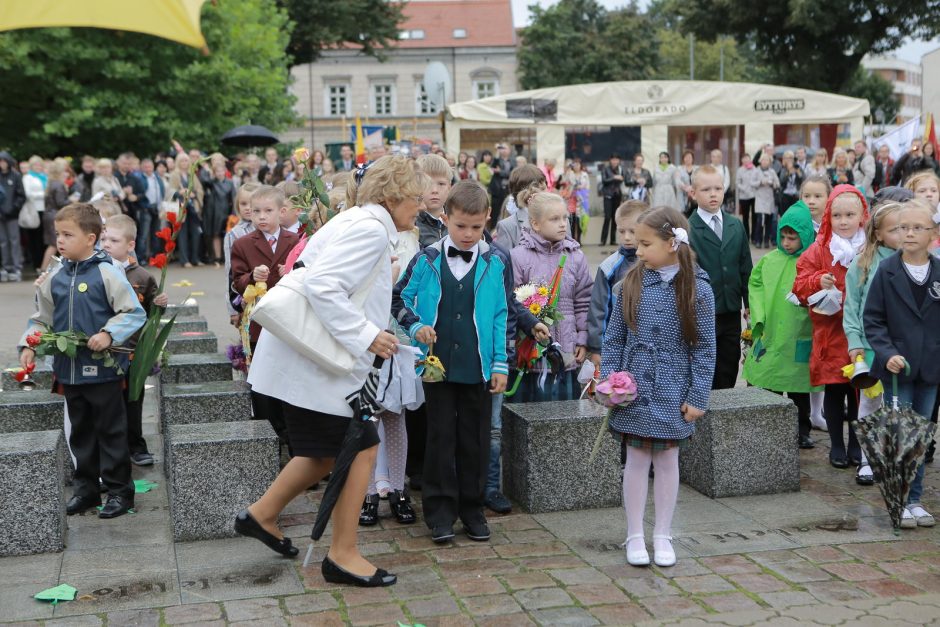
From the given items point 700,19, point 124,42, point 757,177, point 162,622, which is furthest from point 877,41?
point 162,622

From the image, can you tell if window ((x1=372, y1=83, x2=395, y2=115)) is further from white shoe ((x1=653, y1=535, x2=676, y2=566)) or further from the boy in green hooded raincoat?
white shoe ((x1=653, y1=535, x2=676, y2=566))

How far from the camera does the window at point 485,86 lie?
8156 centimetres

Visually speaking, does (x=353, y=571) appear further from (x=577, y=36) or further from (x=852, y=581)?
(x=577, y=36)

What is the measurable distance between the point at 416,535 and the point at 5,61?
1911 cm

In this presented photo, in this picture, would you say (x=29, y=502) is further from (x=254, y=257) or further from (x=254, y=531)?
(x=254, y=257)

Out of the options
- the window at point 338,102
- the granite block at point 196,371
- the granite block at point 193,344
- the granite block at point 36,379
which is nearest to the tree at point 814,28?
the granite block at point 193,344

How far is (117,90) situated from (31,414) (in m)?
18.1

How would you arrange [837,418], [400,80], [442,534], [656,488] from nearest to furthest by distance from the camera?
[656,488] < [442,534] < [837,418] < [400,80]

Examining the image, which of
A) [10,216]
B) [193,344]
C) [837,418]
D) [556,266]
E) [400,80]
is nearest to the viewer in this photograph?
[556,266]

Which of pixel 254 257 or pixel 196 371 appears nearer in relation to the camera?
pixel 254 257

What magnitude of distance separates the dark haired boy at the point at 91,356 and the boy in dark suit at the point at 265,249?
1114mm

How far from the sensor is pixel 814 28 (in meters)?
37.4

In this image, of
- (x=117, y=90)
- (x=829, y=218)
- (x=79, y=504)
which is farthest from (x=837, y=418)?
(x=117, y=90)

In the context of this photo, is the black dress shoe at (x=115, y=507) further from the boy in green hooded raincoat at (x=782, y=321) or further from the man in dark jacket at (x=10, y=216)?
the man in dark jacket at (x=10, y=216)
